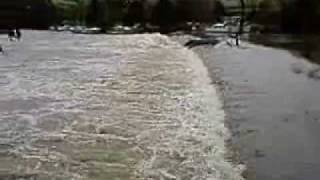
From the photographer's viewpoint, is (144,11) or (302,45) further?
(144,11)

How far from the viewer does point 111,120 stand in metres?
11.4

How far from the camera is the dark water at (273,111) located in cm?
863

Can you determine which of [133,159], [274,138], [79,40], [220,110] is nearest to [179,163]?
[133,159]

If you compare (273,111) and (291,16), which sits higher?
(273,111)

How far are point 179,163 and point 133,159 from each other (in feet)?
1.97

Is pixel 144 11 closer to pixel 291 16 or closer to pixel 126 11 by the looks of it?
pixel 126 11

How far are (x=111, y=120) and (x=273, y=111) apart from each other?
8.69 ft

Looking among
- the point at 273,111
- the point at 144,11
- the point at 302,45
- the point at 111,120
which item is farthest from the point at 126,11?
the point at 111,120

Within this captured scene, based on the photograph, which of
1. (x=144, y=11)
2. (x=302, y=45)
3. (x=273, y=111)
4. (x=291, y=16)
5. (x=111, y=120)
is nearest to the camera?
(x=111, y=120)

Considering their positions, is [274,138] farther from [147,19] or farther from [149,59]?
[147,19]

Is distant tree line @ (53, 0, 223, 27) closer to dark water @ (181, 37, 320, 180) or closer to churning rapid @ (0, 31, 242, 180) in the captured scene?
churning rapid @ (0, 31, 242, 180)

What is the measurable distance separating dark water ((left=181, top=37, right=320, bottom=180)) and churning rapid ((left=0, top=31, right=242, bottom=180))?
328mm

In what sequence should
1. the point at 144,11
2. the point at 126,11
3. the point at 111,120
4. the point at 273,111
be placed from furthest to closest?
the point at 126,11
the point at 144,11
the point at 273,111
the point at 111,120

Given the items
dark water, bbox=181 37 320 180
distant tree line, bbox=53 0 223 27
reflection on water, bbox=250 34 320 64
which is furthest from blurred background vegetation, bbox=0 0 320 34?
dark water, bbox=181 37 320 180
